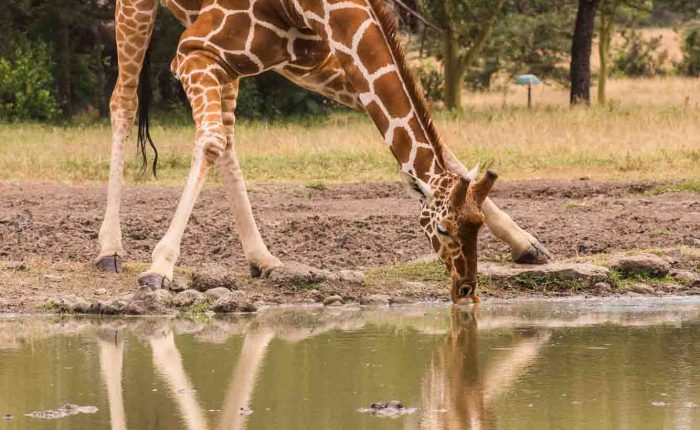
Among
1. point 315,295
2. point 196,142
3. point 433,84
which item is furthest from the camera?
point 433,84

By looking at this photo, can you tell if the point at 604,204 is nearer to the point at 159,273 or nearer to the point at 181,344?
the point at 159,273

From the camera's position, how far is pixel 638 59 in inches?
1869

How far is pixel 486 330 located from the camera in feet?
25.6

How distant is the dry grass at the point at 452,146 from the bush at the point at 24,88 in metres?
2.33

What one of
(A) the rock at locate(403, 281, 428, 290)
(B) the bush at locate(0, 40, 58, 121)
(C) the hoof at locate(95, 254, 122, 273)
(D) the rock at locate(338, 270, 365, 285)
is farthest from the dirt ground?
(B) the bush at locate(0, 40, 58, 121)

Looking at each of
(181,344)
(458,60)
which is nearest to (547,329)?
(181,344)

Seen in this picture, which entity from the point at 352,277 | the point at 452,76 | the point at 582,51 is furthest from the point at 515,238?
the point at 452,76

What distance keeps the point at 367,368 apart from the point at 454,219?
1.37m

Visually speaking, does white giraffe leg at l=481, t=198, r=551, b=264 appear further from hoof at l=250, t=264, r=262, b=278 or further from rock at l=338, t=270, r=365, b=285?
hoof at l=250, t=264, r=262, b=278

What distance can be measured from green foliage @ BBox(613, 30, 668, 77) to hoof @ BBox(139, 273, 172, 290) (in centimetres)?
4003

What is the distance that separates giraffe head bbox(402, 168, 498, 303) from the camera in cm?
768

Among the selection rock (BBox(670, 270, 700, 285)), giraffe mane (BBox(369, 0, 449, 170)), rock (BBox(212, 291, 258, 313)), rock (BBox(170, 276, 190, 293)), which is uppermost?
giraffe mane (BBox(369, 0, 449, 170))

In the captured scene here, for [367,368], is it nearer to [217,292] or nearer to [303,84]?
[217,292]

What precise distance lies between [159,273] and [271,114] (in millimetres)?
19680
